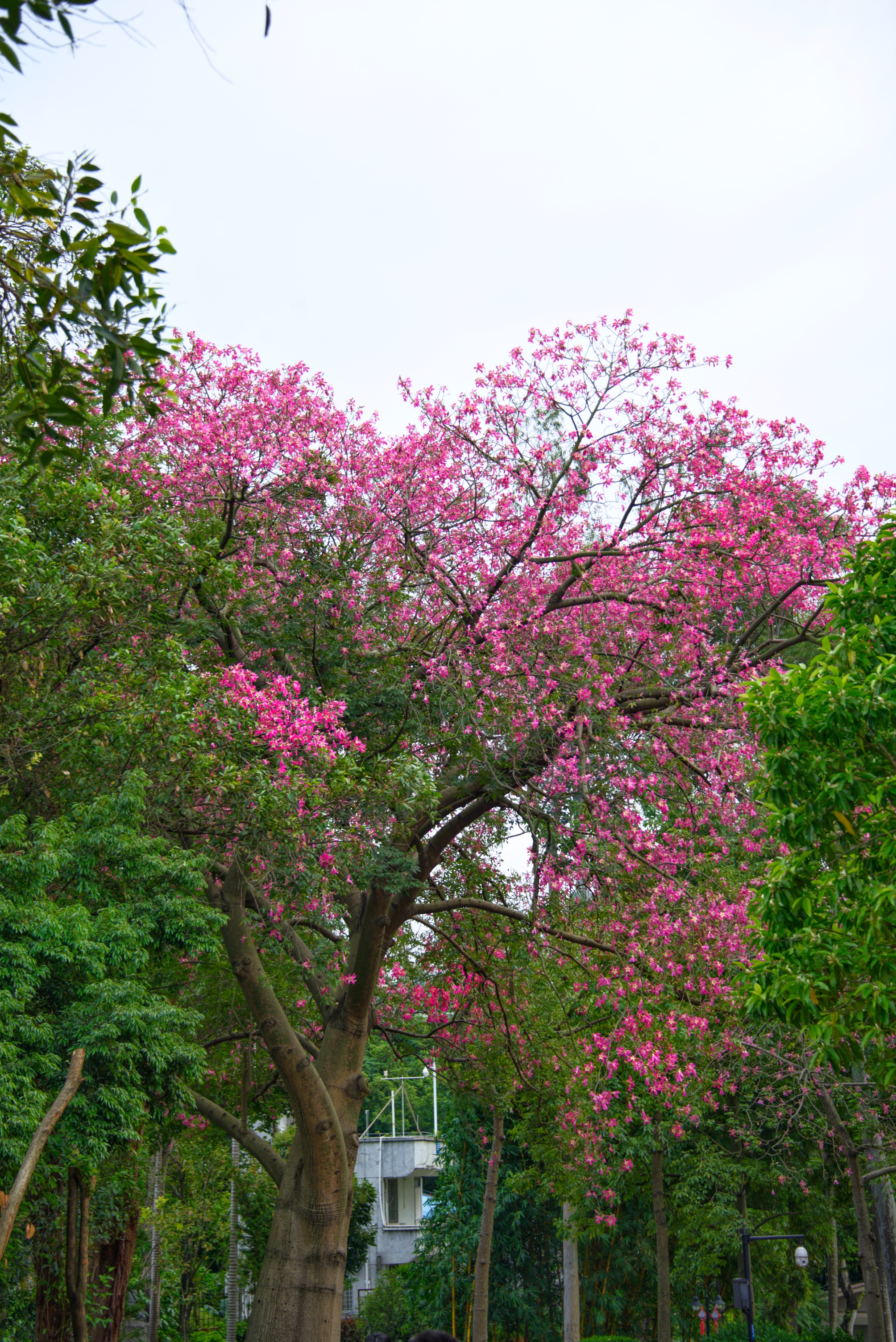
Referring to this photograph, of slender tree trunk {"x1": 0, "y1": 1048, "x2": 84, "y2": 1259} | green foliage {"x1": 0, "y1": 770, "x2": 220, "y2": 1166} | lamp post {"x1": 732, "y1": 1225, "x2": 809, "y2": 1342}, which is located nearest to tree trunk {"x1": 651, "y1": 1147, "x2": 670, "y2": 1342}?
lamp post {"x1": 732, "y1": 1225, "x2": 809, "y2": 1342}

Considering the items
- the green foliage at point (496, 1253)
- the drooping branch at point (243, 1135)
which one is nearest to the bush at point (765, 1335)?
the green foliage at point (496, 1253)

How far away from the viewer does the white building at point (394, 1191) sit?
152ft

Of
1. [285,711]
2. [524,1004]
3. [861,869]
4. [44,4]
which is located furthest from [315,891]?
[44,4]

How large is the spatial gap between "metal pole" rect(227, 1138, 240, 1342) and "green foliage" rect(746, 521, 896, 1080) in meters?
17.6

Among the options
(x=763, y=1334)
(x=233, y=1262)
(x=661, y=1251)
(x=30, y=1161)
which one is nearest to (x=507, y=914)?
(x=30, y=1161)

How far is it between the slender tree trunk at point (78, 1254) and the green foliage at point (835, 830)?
5945 millimetres

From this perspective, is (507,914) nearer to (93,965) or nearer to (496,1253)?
(93,965)

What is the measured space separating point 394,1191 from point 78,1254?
40613 millimetres

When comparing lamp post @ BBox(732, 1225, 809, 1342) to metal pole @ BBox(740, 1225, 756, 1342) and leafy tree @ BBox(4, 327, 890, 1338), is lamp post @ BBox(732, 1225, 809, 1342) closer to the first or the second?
metal pole @ BBox(740, 1225, 756, 1342)

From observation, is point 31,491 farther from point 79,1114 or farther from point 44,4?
point 44,4

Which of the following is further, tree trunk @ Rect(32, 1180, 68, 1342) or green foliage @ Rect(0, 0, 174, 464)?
tree trunk @ Rect(32, 1180, 68, 1342)

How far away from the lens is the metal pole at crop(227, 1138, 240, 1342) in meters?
23.5

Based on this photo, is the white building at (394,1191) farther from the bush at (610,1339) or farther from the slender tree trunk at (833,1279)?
the slender tree trunk at (833,1279)

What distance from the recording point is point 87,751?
9859 millimetres
